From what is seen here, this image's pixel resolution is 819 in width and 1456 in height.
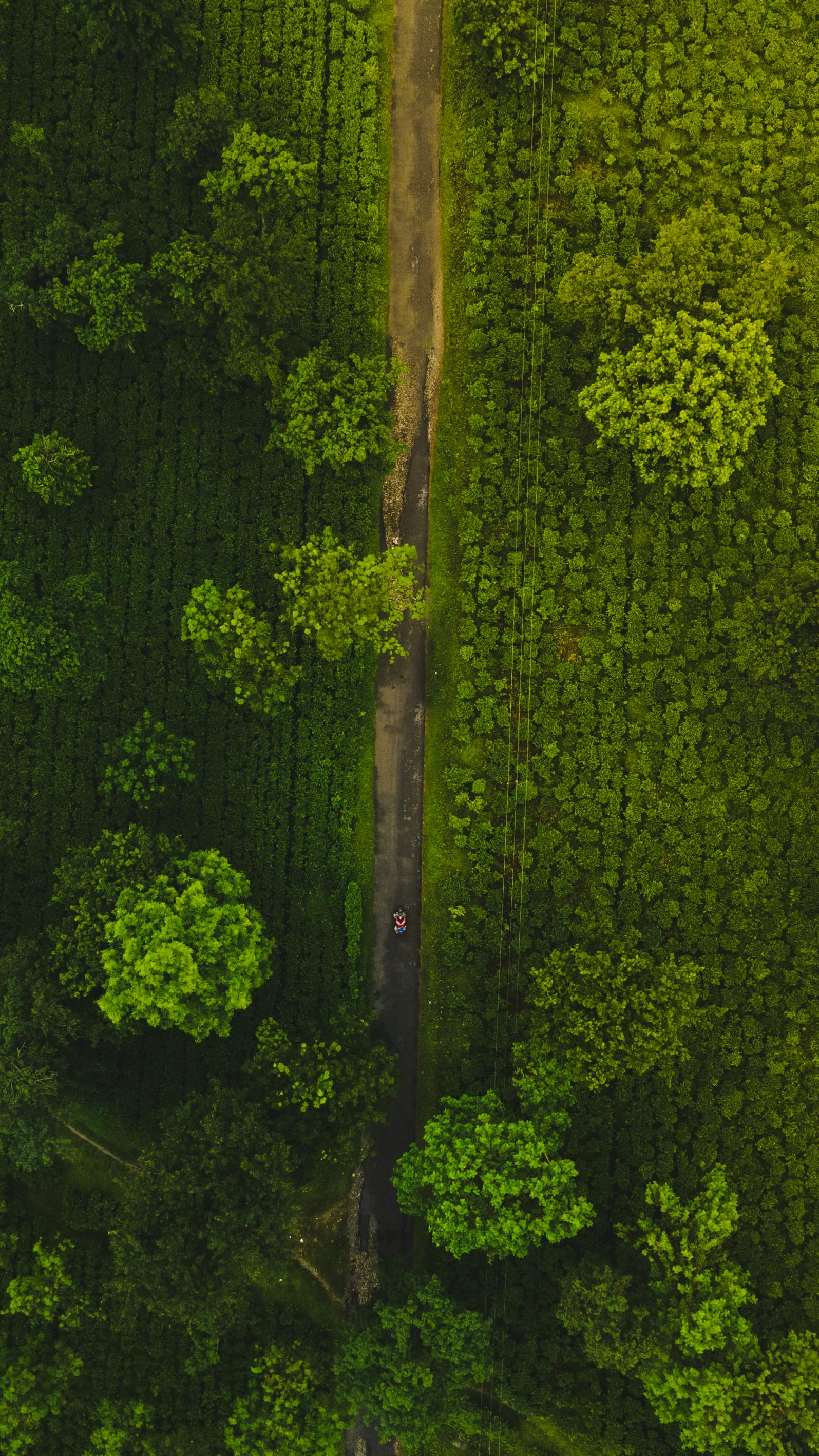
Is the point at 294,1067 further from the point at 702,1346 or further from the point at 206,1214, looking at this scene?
the point at 702,1346

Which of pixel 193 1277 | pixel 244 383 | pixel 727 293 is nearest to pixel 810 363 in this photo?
pixel 727 293

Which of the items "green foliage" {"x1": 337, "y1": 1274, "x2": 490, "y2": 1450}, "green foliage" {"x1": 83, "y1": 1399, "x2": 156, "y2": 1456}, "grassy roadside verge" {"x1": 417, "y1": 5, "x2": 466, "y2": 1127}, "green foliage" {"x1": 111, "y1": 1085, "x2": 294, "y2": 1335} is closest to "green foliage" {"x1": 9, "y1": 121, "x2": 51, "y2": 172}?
"grassy roadside verge" {"x1": 417, "y1": 5, "x2": 466, "y2": 1127}

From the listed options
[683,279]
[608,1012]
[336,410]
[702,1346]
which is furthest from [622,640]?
[702,1346]

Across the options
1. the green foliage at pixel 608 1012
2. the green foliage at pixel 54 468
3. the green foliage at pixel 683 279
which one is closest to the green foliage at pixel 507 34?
the green foliage at pixel 683 279

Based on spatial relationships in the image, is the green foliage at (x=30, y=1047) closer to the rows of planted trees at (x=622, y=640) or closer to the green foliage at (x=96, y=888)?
the green foliage at (x=96, y=888)

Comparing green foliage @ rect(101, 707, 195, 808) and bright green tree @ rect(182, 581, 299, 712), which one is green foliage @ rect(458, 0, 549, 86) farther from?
green foliage @ rect(101, 707, 195, 808)
